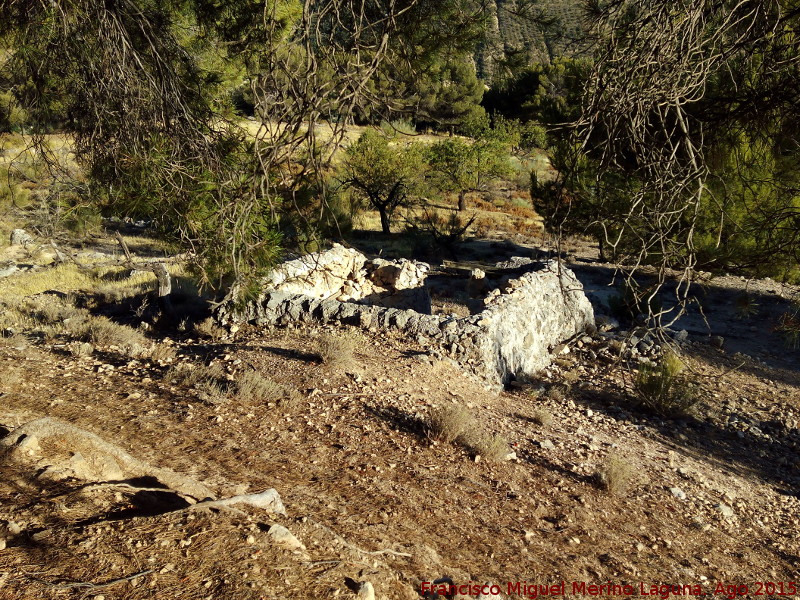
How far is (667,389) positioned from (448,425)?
14.2ft

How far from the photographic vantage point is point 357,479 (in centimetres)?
450

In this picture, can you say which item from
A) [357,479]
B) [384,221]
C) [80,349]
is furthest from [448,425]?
[384,221]

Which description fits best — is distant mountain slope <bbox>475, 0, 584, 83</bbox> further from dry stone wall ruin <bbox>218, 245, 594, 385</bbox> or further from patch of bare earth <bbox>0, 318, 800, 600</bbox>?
dry stone wall ruin <bbox>218, 245, 594, 385</bbox>

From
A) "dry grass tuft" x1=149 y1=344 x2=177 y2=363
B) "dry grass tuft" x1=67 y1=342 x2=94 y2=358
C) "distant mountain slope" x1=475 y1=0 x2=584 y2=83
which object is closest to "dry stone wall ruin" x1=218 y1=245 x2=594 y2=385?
"dry grass tuft" x1=149 y1=344 x2=177 y2=363

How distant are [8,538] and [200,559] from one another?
86cm

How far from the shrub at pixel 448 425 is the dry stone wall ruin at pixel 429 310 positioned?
1.89 m

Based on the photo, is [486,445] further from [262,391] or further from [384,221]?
[384,221]

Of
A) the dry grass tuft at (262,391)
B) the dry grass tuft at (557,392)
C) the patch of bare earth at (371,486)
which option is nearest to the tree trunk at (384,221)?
the dry grass tuft at (557,392)

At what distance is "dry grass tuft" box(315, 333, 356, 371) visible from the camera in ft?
21.5

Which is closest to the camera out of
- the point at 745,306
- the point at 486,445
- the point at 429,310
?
the point at 486,445

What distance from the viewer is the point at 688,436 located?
24.6ft

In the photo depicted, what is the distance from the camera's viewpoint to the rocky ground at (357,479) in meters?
2.75

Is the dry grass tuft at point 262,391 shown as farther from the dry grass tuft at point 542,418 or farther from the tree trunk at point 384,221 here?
the tree trunk at point 384,221

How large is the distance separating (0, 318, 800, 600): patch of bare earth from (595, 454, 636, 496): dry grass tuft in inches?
4.3
